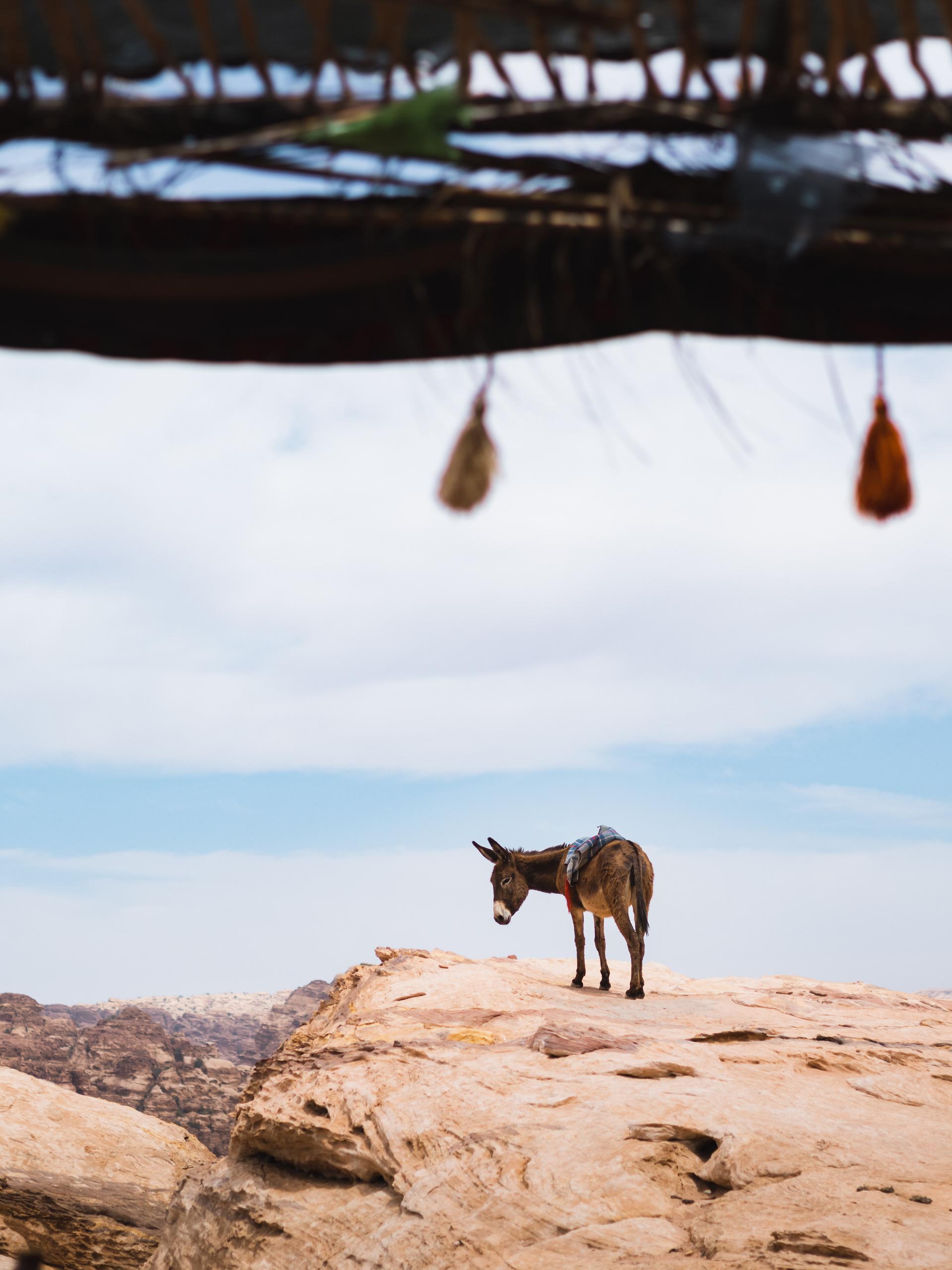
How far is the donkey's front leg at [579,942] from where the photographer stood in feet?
44.0

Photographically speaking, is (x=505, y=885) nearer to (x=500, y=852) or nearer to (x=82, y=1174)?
(x=500, y=852)

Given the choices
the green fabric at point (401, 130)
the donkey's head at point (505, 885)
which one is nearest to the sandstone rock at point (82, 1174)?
the donkey's head at point (505, 885)

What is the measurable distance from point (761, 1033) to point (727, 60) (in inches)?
369

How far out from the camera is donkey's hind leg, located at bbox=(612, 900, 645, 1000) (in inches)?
485

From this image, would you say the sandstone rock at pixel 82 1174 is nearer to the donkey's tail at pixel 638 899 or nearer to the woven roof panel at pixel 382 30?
the donkey's tail at pixel 638 899

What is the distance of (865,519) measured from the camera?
3.27m

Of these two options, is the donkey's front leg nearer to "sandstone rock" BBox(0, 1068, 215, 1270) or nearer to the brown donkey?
the brown donkey

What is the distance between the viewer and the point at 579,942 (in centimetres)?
1366

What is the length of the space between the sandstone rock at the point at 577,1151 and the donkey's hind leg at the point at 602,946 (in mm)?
2638

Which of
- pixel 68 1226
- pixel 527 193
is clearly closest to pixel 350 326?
pixel 527 193

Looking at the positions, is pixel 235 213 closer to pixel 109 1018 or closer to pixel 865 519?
pixel 865 519

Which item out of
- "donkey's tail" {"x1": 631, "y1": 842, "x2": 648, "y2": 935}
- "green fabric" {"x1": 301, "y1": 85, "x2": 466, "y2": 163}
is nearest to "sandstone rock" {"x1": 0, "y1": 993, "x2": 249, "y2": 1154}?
"donkey's tail" {"x1": 631, "y1": 842, "x2": 648, "y2": 935}

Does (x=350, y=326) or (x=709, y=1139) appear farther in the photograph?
(x=709, y=1139)

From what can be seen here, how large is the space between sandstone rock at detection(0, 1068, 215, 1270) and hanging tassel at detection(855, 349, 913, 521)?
9873 mm
